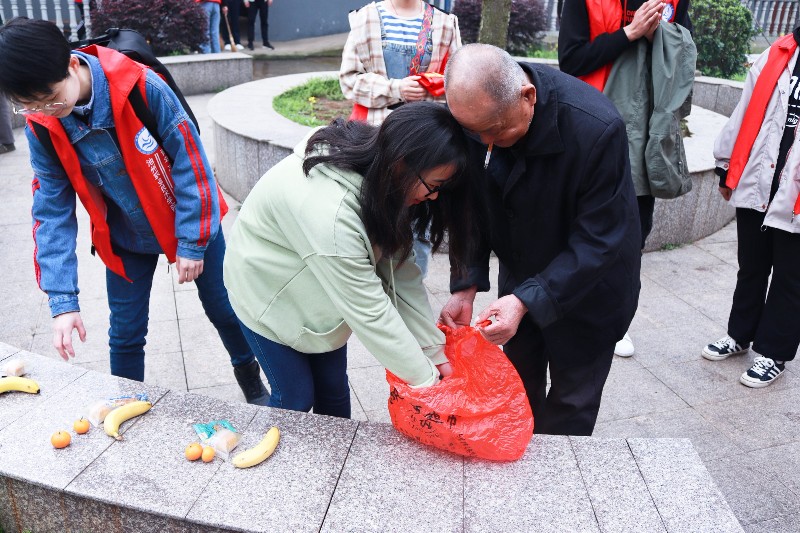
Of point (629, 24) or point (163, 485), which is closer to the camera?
point (163, 485)

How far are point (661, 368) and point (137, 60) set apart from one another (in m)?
3.11

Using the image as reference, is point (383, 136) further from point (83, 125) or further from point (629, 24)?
point (629, 24)

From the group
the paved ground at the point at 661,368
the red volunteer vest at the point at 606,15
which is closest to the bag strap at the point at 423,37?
the red volunteer vest at the point at 606,15

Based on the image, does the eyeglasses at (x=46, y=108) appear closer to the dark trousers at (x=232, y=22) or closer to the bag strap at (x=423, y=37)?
the bag strap at (x=423, y=37)

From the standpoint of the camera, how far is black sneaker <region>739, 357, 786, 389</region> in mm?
3961

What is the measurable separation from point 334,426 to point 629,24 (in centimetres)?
246

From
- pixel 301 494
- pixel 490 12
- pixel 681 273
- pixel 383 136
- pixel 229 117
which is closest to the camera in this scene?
pixel 383 136

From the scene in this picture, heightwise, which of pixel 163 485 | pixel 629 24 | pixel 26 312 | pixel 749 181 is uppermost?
pixel 629 24

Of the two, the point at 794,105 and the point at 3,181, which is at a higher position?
the point at 794,105

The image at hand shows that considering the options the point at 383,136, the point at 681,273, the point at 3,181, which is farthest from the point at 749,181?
the point at 3,181

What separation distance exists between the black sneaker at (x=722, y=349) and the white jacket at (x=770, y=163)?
2.68 feet

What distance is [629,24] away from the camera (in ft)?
12.0

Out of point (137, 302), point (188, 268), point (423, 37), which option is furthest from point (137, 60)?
point (423, 37)

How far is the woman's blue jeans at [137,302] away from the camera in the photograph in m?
3.08
